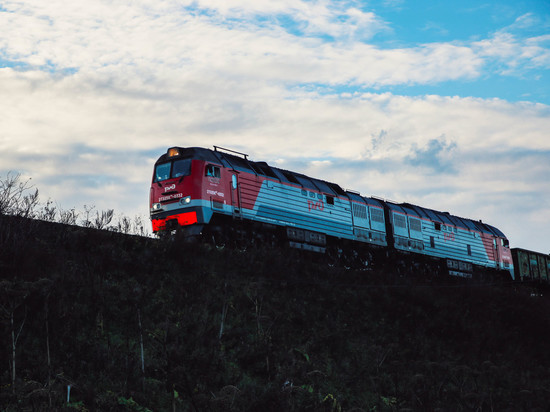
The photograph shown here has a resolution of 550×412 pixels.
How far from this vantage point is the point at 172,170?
24641 millimetres

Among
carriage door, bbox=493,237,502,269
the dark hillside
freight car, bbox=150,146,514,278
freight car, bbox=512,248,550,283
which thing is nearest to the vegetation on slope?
the dark hillside

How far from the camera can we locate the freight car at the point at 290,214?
23.9 meters

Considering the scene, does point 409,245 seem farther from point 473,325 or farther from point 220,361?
point 220,361

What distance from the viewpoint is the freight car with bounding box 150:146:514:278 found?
23.9 metres

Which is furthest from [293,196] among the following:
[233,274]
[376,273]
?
[233,274]

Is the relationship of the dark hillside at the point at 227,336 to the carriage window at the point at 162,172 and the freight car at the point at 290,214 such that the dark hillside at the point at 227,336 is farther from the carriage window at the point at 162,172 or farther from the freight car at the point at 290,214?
the carriage window at the point at 162,172

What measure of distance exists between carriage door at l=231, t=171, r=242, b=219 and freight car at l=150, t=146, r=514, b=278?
1cm

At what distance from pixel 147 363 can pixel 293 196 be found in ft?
47.3

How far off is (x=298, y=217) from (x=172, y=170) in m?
6.55

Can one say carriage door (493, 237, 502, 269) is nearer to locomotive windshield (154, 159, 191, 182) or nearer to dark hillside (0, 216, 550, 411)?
dark hillside (0, 216, 550, 411)

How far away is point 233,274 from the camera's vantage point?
70.9 ft

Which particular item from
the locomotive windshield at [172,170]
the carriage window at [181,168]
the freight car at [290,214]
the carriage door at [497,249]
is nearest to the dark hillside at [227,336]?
the freight car at [290,214]

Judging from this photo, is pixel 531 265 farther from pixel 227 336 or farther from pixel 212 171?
pixel 227 336

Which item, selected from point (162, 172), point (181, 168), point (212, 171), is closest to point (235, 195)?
point (212, 171)
